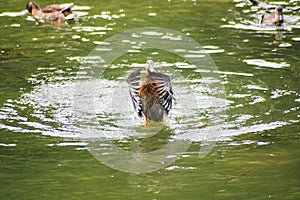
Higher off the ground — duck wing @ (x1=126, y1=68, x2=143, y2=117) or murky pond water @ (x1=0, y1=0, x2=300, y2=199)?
duck wing @ (x1=126, y1=68, x2=143, y2=117)

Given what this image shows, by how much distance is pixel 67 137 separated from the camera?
8.80 m

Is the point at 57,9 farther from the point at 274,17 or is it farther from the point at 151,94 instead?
the point at 151,94

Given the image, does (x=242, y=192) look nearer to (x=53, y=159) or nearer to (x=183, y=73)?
(x=53, y=159)

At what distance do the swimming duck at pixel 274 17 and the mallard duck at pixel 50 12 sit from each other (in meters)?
4.62

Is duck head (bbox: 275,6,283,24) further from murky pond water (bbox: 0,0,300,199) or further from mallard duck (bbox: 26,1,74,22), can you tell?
mallard duck (bbox: 26,1,74,22)

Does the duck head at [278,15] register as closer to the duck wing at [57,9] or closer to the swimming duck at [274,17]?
the swimming duck at [274,17]

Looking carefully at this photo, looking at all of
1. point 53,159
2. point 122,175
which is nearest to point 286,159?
point 122,175

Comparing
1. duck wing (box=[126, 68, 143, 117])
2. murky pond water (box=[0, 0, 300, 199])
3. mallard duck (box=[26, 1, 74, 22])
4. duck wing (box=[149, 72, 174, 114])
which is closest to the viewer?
murky pond water (box=[0, 0, 300, 199])

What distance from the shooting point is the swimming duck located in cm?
1489

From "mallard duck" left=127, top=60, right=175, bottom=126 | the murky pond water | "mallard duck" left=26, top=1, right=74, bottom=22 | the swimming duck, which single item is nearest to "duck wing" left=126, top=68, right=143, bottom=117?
"mallard duck" left=127, top=60, right=175, bottom=126

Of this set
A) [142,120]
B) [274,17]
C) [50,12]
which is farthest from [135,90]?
[50,12]

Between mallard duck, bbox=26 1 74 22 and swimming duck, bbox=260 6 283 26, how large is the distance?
4622 millimetres

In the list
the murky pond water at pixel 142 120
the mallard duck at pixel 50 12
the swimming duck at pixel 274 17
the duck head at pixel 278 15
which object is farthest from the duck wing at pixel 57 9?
the duck head at pixel 278 15

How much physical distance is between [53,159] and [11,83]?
3778 millimetres
